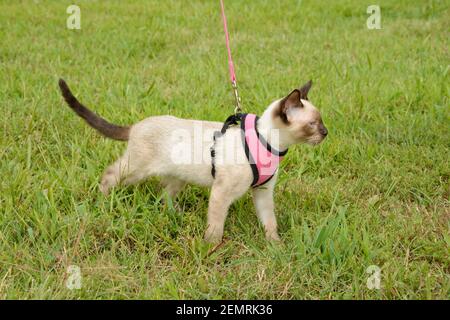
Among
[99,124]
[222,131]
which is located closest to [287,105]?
[222,131]

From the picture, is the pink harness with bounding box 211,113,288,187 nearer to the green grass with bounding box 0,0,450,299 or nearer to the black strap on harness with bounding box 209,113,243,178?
the black strap on harness with bounding box 209,113,243,178

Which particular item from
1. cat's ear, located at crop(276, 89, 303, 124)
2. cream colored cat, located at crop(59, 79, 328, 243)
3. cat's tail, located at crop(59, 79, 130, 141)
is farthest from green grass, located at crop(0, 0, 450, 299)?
cat's ear, located at crop(276, 89, 303, 124)

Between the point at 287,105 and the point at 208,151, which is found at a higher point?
the point at 287,105

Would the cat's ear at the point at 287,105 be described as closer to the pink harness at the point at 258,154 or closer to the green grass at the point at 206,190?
the pink harness at the point at 258,154

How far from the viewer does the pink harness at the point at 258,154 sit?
9.36ft

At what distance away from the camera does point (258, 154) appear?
2.85 m

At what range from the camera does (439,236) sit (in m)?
3.00

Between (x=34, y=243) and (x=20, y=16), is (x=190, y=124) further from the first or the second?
(x=20, y=16)

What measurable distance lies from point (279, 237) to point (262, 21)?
4.68 m

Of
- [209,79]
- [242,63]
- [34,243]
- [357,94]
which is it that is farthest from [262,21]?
[34,243]

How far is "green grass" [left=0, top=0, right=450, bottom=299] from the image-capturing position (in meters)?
2.65

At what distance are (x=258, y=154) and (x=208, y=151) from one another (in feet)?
1.00

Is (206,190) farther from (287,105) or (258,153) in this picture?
(287,105)

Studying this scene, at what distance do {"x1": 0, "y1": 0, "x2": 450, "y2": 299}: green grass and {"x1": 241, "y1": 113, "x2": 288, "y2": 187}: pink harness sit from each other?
37 centimetres
